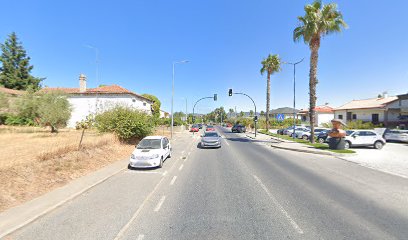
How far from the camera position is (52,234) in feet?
Answer: 15.3

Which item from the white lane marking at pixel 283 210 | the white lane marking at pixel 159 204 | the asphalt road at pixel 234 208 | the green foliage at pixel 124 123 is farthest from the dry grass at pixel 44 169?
the white lane marking at pixel 283 210

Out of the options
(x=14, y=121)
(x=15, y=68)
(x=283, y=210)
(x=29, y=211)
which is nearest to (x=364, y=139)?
(x=283, y=210)

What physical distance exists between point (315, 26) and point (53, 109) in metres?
28.4

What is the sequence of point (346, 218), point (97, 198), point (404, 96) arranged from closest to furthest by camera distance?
point (346, 218) → point (97, 198) → point (404, 96)

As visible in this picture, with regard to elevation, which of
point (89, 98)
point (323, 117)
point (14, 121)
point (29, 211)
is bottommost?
point (29, 211)

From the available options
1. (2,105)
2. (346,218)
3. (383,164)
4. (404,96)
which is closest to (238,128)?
(404,96)

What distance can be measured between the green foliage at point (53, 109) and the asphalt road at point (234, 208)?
18.4m

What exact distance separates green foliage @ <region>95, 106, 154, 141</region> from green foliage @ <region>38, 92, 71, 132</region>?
25.9 feet

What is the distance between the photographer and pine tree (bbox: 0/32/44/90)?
5059cm

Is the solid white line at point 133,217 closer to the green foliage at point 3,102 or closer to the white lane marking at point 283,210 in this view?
the white lane marking at point 283,210

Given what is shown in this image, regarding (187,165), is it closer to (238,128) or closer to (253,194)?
(253,194)

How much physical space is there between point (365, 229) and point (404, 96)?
4059cm

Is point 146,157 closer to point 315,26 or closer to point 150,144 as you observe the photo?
point 150,144

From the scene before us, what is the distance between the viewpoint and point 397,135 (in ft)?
76.2
